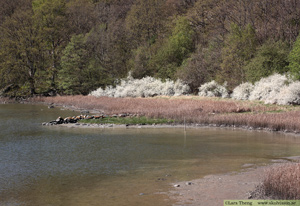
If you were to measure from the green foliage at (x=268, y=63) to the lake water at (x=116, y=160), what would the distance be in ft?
59.3

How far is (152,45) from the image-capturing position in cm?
7800

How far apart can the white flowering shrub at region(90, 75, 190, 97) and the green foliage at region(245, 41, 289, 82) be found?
11962mm

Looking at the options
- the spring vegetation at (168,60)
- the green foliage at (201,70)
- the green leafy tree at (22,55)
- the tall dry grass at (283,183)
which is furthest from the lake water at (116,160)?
the green leafy tree at (22,55)

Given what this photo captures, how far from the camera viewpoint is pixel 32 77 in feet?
245

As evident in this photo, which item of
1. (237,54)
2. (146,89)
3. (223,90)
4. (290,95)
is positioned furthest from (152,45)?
(290,95)

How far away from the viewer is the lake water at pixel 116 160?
12828 mm

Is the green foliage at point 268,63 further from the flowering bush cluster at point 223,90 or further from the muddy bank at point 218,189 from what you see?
the muddy bank at point 218,189

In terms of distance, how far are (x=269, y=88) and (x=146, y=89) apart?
23361 mm

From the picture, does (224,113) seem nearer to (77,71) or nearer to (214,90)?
(214,90)

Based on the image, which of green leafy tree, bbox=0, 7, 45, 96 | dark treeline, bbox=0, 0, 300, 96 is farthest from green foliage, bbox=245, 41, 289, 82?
green leafy tree, bbox=0, 7, 45, 96

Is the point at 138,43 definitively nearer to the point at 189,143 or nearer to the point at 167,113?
the point at 167,113

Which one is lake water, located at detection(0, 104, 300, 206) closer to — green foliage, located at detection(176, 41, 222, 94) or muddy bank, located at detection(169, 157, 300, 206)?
muddy bank, located at detection(169, 157, 300, 206)

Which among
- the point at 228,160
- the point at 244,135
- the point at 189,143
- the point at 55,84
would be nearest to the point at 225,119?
the point at 244,135

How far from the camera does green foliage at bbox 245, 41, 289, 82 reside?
43938 mm
